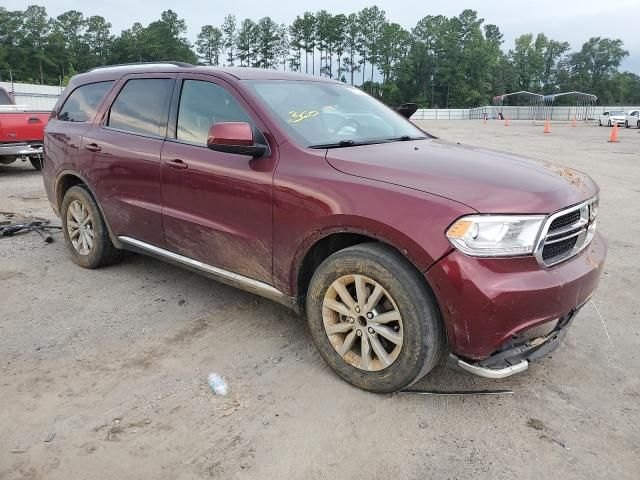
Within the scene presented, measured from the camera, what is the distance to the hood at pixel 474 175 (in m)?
2.62

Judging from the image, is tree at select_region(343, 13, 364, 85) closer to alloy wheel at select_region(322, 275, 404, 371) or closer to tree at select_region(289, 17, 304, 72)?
tree at select_region(289, 17, 304, 72)

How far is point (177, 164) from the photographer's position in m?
3.77

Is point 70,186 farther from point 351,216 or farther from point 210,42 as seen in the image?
point 210,42

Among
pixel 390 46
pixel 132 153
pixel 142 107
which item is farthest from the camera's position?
pixel 390 46

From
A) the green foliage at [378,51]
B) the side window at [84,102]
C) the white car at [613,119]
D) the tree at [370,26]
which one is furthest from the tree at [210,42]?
the side window at [84,102]

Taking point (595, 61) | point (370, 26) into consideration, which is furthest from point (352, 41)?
point (595, 61)

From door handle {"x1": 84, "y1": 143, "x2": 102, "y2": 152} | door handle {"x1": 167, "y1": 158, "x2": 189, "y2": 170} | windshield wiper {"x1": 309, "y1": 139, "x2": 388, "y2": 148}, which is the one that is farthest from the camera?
door handle {"x1": 84, "y1": 143, "x2": 102, "y2": 152}

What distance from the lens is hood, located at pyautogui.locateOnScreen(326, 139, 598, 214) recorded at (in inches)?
103

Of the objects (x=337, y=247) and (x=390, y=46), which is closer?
(x=337, y=247)

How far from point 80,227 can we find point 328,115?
8.84ft

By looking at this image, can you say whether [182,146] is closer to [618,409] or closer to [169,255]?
[169,255]

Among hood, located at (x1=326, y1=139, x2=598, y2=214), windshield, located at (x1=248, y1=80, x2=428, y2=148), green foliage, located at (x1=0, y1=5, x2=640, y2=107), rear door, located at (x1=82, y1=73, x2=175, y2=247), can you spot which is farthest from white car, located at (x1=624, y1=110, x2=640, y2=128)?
green foliage, located at (x1=0, y1=5, x2=640, y2=107)

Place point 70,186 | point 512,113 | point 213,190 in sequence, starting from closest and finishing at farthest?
point 213,190 → point 70,186 → point 512,113

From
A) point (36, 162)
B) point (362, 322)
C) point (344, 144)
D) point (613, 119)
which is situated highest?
point (613, 119)
